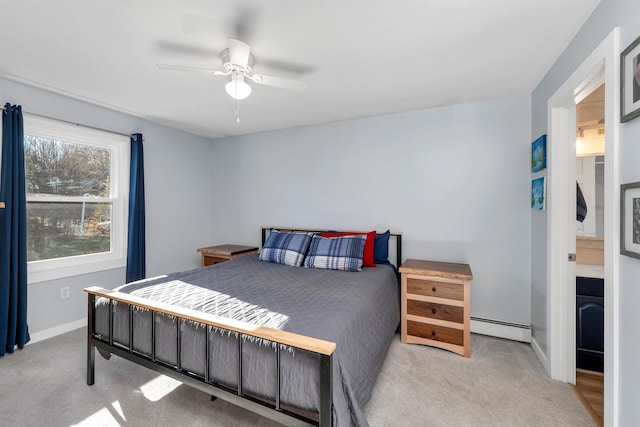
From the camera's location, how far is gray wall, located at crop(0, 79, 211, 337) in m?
2.62

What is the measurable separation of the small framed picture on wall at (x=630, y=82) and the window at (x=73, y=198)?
4.20 m

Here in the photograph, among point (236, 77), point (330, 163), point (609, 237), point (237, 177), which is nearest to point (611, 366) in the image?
point (609, 237)

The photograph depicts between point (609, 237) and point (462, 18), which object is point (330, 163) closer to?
point (462, 18)

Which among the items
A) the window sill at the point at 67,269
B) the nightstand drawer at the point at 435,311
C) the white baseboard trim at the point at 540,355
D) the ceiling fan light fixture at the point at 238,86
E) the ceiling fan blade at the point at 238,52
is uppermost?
the ceiling fan blade at the point at 238,52

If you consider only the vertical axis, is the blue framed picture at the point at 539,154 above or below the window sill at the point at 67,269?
above

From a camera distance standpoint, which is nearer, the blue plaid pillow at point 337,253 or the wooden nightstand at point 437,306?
the wooden nightstand at point 437,306

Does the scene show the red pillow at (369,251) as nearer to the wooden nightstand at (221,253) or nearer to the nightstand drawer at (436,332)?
the nightstand drawer at (436,332)

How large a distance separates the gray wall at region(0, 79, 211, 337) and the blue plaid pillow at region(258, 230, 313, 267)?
1.57 m

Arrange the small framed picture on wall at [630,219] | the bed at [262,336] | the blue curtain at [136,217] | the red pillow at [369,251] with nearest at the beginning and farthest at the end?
the small framed picture on wall at [630,219] < the bed at [262,336] < the red pillow at [369,251] < the blue curtain at [136,217]

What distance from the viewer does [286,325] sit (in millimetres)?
1450

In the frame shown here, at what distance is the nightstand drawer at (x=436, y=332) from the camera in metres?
2.42

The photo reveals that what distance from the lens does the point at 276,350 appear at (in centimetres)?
127

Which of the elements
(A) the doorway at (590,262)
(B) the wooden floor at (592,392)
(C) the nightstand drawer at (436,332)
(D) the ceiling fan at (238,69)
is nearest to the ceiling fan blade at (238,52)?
(D) the ceiling fan at (238,69)

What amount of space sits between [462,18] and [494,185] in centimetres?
175
